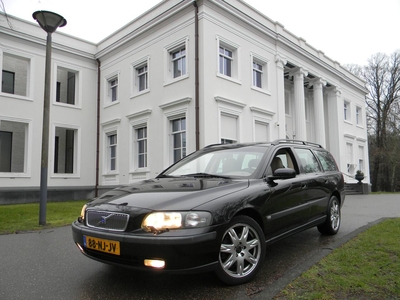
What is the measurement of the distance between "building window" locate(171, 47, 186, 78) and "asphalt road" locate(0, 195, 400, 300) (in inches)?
438

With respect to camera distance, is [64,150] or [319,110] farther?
[319,110]

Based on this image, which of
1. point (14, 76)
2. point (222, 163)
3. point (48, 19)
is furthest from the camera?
point (14, 76)

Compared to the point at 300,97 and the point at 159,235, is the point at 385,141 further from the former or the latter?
the point at 159,235

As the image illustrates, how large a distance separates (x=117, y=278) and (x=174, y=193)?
1.26 m

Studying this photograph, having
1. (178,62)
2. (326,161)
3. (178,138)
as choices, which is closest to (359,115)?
(178,62)

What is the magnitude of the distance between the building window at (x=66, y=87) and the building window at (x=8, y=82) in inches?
97.3

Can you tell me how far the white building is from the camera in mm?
14312

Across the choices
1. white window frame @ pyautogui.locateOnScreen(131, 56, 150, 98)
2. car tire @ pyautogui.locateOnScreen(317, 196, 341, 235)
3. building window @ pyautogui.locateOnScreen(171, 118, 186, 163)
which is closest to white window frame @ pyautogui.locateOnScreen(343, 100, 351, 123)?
building window @ pyautogui.locateOnScreen(171, 118, 186, 163)

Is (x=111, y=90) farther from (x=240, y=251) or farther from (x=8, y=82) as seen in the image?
(x=240, y=251)

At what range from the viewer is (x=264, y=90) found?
16797 mm

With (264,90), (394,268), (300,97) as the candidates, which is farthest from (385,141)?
(394,268)

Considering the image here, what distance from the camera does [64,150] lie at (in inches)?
803

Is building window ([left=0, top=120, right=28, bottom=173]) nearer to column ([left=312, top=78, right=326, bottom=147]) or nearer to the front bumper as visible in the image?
the front bumper

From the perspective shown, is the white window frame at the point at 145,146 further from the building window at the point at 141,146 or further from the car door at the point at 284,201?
the car door at the point at 284,201
